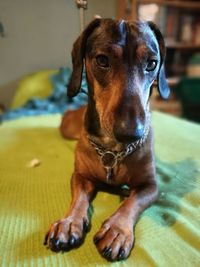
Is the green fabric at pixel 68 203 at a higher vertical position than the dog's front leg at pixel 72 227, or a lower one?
lower

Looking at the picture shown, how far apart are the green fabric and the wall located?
0.48 meters

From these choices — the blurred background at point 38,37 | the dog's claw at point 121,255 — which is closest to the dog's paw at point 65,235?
the dog's claw at point 121,255

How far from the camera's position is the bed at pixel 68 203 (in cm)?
72

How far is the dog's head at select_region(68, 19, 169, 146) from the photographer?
2.53 feet

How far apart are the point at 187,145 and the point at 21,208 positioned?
0.95 metres

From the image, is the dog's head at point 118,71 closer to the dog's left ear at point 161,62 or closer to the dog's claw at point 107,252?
the dog's left ear at point 161,62

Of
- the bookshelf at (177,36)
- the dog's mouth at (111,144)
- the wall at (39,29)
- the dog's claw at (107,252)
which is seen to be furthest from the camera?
the bookshelf at (177,36)

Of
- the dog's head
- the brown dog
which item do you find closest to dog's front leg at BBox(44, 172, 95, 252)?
the brown dog

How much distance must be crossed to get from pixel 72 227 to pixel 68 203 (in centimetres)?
22

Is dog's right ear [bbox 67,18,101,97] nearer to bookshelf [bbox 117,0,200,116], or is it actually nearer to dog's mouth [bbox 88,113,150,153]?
dog's mouth [bbox 88,113,150,153]

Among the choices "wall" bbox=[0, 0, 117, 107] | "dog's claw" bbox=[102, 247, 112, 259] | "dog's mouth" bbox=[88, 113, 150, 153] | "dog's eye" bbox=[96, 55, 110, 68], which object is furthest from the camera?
"wall" bbox=[0, 0, 117, 107]

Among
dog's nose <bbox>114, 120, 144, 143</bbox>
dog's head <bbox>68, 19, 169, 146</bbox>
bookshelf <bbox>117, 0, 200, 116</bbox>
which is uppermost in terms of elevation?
dog's head <bbox>68, 19, 169, 146</bbox>

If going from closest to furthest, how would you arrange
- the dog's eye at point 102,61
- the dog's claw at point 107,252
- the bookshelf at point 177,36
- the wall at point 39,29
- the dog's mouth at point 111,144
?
the dog's claw at point 107,252 → the dog's eye at point 102,61 → the dog's mouth at point 111,144 → the wall at point 39,29 → the bookshelf at point 177,36

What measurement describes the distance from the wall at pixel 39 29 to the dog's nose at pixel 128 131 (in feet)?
2.08
